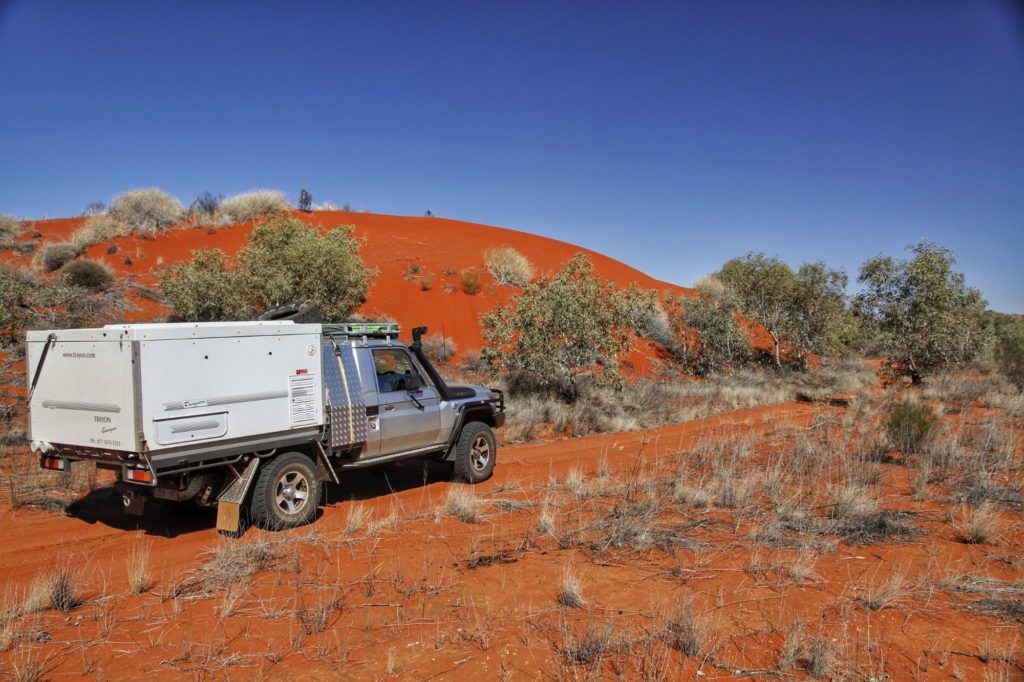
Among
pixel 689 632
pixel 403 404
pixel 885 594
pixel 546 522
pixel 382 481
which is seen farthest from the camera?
pixel 382 481

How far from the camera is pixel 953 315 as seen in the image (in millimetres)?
19219

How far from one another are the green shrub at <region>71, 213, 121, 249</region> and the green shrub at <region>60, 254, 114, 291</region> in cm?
866

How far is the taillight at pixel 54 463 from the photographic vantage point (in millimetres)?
7434

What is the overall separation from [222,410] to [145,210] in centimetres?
3957

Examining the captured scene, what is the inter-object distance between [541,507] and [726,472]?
262 cm

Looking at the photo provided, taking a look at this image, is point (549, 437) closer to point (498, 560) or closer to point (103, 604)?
point (498, 560)

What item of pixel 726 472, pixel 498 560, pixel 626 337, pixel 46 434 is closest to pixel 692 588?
pixel 498 560

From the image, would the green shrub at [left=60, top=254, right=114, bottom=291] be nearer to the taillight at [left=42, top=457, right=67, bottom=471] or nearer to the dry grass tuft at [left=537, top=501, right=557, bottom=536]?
the taillight at [left=42, top=457, right=67, bottom=471]

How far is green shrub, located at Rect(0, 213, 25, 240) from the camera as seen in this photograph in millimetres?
36247

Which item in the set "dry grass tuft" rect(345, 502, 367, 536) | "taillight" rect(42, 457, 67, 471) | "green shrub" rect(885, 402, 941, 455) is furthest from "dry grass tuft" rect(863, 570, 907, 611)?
"taillight" rect(42, 457, 67, 471)

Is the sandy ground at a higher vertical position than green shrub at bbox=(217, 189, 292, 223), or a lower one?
lower

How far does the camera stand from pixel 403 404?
30.4 feet

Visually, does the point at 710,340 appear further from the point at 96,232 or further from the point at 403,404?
the point at 96,232

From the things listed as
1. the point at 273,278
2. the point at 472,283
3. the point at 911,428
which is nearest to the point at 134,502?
the point at 911,428
